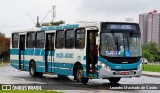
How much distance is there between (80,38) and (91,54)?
1.31 metres

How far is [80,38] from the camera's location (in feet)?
68.1

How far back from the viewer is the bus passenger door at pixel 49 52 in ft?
79.3

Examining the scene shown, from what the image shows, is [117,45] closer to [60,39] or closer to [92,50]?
[92,50]

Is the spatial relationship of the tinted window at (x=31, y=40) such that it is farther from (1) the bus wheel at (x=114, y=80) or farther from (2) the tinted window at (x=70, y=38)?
(1) the bus wheel at (x=114, y=80)

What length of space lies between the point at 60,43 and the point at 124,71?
17.3 feet

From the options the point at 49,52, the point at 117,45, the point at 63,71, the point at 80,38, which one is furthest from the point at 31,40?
Answer: the point at 117,45

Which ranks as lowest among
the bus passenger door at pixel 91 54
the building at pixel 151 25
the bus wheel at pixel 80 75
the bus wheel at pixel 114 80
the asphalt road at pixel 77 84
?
the asphalt road at pixel 77 84

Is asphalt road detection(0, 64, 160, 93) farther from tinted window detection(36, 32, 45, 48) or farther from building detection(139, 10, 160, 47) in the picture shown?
building detection(139, 10, 160, 47)

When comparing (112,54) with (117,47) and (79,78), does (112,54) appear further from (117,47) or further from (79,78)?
(79,78)

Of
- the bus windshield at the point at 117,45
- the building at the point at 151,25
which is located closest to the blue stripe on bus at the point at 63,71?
the bus windshield at the point at 117,45

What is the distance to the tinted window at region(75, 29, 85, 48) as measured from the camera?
20484 millimetres

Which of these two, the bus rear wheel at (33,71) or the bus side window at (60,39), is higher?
the bus side window at (60,39)

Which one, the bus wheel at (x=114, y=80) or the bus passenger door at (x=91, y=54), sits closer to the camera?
the bus passenger door at (x=91, y=54)

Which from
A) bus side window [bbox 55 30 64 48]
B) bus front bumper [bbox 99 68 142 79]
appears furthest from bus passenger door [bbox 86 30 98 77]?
bus side window [bbox 55 30 64 48]
